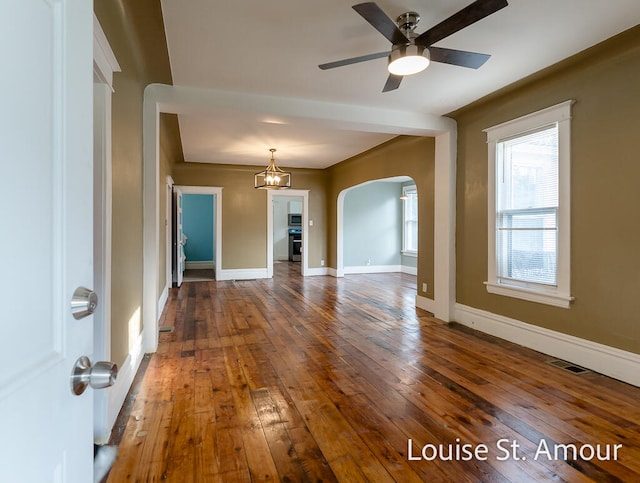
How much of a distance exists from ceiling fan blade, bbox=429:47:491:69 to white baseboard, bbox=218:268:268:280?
630 cm

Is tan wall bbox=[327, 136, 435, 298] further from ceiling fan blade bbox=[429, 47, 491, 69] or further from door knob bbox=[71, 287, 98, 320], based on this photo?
door knob bbox=[71, 287, 98, 320]

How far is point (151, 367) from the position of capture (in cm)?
294

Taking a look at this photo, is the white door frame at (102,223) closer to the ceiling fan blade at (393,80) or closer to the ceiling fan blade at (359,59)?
the ceiling fan blade at (359,59)

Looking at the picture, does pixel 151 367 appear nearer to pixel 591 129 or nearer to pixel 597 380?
pixel 597 380

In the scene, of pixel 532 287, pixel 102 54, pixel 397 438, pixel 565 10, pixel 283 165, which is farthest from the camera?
pixel 283 165

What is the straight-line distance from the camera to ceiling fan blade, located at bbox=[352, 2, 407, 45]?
1.84 m

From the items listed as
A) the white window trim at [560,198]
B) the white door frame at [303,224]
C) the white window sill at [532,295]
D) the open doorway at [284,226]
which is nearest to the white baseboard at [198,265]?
the white door frame at [303,224]

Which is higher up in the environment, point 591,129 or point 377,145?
point 377,145

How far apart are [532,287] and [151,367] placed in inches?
141

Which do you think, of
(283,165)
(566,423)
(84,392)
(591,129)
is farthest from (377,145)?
(84,392)

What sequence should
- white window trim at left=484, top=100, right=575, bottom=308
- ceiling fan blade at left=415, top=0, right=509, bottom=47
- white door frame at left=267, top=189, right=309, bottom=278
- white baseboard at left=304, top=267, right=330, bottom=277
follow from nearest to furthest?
ceiling fan blade at left=415, top=0, right=509, bottom=47, white window trim at left=484, top=100, right=575, bottom=308, white door frame at left=267, top=189, right=309, bottom=278, white baseboard at left=304, top=267, right=330, bottom=277

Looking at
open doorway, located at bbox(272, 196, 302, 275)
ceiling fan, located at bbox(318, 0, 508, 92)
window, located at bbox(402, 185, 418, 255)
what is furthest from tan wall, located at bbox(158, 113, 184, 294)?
open doorway, located at bbox(272, 196, 302, 275)

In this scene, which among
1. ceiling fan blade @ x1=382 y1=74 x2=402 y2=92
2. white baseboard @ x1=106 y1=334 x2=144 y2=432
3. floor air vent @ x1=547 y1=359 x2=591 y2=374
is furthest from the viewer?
floor air vent @ x1=547 y1=359 x2=591 y2=374

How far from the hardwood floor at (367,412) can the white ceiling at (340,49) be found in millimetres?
2419
